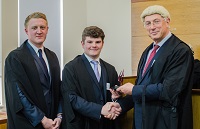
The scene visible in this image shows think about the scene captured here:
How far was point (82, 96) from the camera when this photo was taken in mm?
1953

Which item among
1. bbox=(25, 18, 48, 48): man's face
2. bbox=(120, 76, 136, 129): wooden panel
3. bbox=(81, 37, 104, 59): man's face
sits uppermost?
bbox=(25, 18, 48, 48): man's face

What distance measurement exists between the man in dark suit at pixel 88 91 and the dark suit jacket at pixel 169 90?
30 cm

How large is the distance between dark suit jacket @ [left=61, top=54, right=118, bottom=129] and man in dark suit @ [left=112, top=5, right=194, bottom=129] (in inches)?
9.3

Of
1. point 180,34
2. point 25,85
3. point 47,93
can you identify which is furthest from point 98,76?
point 180,34

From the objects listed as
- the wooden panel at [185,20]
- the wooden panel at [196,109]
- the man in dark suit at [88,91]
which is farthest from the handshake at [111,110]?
the wooden panel at [185,20]

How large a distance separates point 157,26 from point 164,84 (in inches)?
14.3

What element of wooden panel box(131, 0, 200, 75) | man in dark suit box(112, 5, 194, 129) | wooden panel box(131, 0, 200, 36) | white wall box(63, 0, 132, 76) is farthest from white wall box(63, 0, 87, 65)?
man in dark suit box(112, 5, 194, 129)

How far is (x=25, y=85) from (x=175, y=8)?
1990 millimetres

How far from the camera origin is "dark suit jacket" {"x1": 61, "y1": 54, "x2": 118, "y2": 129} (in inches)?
75.0

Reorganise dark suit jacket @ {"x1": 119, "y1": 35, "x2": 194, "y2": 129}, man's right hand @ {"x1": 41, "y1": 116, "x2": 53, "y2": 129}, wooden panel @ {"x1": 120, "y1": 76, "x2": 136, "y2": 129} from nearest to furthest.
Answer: dark suit jacket @ {"x1": 119, "y1": 35, "x2": 194, "y2": 129} → man's right hand @ {"x1": 41, "y1": 116, "x2": 53, "y2": 129} → wooden panel @ {"x1": 120, "y1": 76, "x2": 136, "y2": 129}

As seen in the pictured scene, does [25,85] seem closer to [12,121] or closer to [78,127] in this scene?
[12,121]

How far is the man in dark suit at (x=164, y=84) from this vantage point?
65.1 inches

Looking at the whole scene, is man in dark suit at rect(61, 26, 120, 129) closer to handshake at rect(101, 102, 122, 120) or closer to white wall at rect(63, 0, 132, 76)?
handshake at rect(101, 102, 122, 120)

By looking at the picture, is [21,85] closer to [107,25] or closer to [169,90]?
[169,90]
